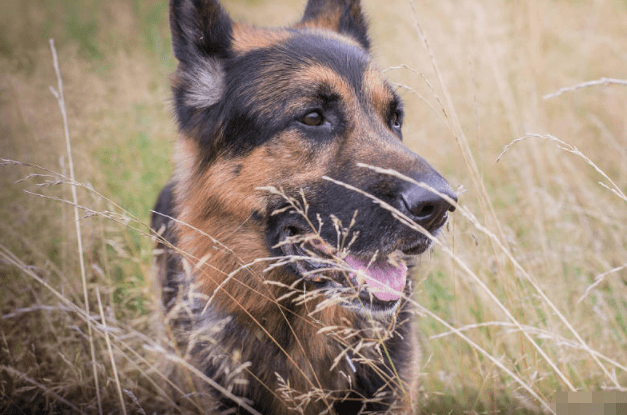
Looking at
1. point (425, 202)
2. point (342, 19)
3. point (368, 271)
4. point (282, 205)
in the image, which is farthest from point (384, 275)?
point (342, 19)

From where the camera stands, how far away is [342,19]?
10.6 ft

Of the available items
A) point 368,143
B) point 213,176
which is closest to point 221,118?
point 213,176

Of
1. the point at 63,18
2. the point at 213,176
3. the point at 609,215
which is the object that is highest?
the point at 63,18

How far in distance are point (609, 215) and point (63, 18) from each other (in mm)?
9477

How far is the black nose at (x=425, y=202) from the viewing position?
194 cm

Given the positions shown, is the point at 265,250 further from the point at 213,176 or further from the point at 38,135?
the point at 38,135

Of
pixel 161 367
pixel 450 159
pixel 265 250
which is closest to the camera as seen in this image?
pixel 265 250

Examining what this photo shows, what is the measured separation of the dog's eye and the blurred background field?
469mm

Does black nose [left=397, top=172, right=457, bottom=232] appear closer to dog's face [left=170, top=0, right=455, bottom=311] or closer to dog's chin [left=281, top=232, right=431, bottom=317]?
dog's face [left=170, top=0, right=455, bottom=311]

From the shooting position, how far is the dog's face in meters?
2.11

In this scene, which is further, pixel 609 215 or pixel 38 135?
pixel 38 135

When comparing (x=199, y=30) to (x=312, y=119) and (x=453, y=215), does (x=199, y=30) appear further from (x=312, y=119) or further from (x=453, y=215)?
(x=453, y=215)

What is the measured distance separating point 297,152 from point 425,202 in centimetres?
71

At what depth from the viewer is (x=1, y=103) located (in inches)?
196
